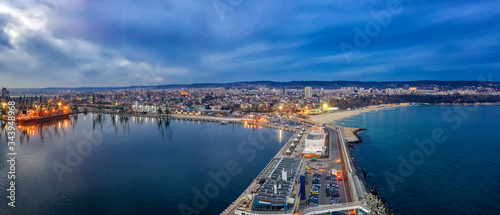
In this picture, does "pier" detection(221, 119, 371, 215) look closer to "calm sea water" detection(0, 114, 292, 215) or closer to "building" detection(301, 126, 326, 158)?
"building" detection(301, 126, 326, 158)

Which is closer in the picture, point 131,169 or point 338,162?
point 338,162

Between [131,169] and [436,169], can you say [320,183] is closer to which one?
[436,169]

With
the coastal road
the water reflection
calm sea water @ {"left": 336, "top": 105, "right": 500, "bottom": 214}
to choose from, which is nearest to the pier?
the coastal road

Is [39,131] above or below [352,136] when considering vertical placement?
below

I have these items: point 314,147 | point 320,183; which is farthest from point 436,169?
point 320,183

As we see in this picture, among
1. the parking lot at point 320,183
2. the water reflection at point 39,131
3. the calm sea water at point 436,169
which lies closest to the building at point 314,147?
the parking lot at point 320,183

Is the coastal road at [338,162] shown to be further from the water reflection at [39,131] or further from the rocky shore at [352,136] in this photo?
the water reflection at [39,131]

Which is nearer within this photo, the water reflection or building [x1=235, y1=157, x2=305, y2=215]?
building [x1=235, y1=157, x2=305, y2=215]
